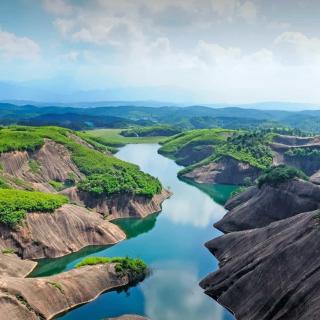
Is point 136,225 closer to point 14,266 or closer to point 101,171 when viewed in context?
point 101,171

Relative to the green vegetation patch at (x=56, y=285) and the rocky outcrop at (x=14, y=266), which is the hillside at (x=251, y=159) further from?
the green vegetation patch at (x=56, y=285)

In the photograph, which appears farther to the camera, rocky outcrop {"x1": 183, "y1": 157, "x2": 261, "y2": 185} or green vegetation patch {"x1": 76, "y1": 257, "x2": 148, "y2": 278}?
rocky outcrop {"x1": 183, "y1": 157, "x2": 261, "y2": 185}

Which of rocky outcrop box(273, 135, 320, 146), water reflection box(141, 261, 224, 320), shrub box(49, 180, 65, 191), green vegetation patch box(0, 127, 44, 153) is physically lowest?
water reflection box(141, 261, 224, 320)

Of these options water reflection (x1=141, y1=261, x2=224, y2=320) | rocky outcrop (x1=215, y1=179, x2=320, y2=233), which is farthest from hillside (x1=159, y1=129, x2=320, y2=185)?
water reflection (x1=141, y1=261, x2=224, y2=320)

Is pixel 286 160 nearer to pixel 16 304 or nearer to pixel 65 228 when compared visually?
pixel 65 228

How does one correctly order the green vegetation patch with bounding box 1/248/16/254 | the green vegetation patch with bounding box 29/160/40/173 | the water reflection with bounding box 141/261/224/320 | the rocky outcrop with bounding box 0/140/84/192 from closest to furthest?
1. the water reflection with bounding box 141/261/224/320
2. the green vegetation patch with bounding box 1/248/16/254
3. the rocky outcrop with bounding box 0/140/84/192
4. the green vegetation patch with bounding box 29/160/40/173

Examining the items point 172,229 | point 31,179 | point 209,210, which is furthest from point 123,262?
point 31,179

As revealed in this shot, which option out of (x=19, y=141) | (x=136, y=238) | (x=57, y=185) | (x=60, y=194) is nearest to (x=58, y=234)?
(x=136, y=238)

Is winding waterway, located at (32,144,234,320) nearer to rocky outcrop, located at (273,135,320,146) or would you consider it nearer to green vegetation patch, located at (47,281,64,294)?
A: green vegetation patch, located at (47,281,64,294)
